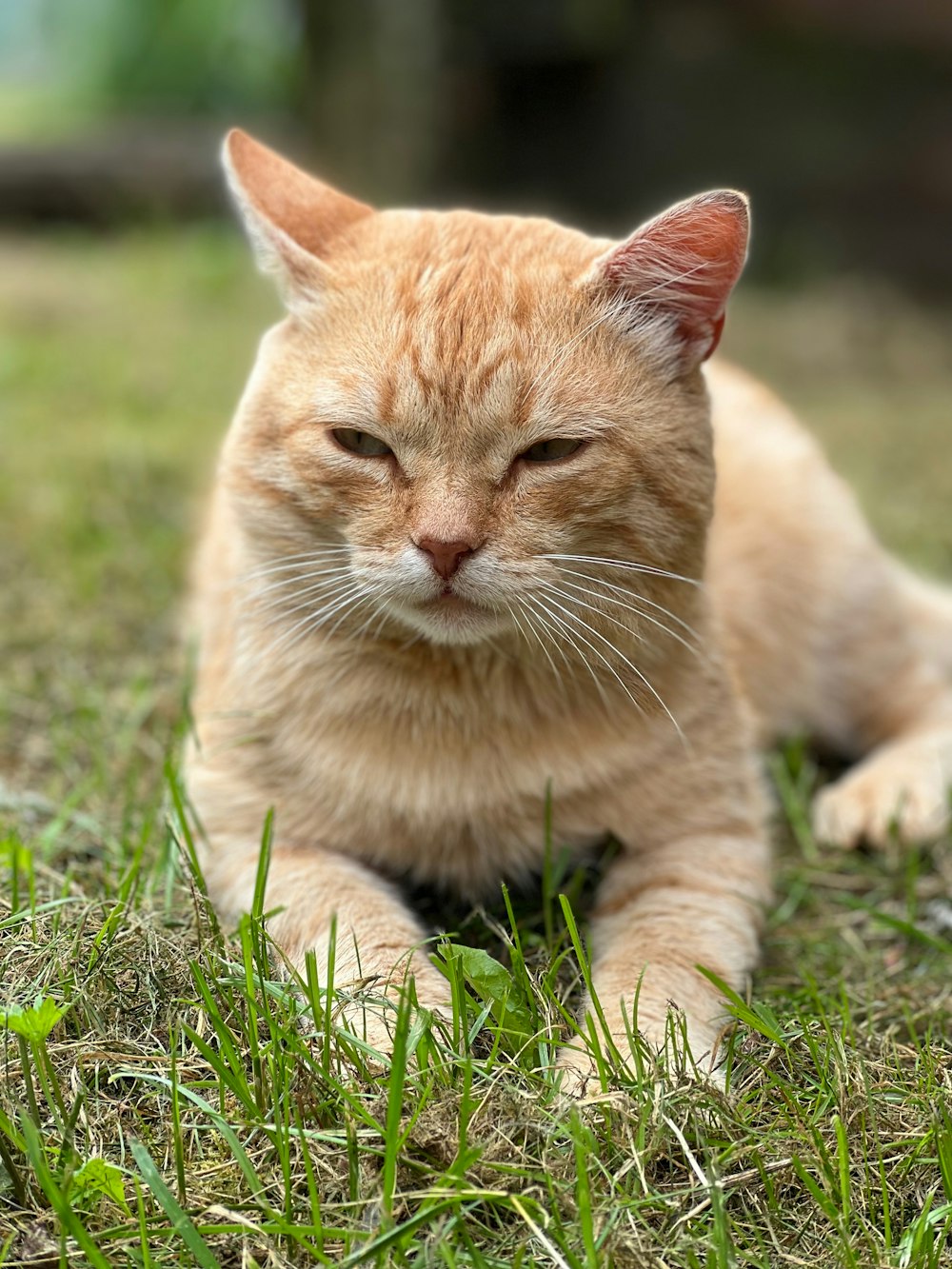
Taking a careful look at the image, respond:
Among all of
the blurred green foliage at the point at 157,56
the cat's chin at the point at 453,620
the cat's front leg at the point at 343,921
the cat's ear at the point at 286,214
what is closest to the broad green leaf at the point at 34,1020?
the cat's front leg at the point at 343,921

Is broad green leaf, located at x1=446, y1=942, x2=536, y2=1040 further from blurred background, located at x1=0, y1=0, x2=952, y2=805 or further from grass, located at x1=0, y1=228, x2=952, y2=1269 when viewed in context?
blurred background, located at x1=0, y1=0, x2=952, y2=805

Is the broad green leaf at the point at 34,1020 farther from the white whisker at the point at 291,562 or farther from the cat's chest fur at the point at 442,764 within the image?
the white whisker at the point at 291,562

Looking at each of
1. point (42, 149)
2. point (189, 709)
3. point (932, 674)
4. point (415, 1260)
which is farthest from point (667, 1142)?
point (42, 149)

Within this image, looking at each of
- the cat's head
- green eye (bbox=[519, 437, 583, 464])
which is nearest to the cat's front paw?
the cat's head

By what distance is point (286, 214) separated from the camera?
216 centimetres

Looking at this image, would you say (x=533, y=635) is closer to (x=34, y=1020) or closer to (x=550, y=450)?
(x=550, y=450)

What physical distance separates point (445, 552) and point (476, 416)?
21 cm

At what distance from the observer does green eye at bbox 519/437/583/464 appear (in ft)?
6.33

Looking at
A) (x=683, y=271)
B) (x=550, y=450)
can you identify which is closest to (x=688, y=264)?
(x=683, y=271)

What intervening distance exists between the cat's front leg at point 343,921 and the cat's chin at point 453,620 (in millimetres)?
445

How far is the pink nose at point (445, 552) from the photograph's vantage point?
1828 mm

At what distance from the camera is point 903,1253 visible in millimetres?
1507

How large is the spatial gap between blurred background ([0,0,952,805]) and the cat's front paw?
4.85 feet

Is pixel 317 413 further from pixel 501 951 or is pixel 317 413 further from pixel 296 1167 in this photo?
pixel 296 1167
